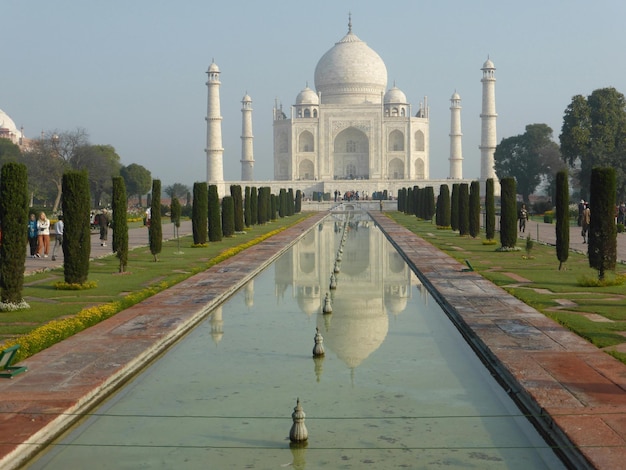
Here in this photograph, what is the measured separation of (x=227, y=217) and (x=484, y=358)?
1524 cm

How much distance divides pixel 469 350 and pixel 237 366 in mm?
1892

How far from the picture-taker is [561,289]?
10.4 meters

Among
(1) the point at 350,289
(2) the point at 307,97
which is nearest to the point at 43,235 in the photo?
(1) the point at 350,289

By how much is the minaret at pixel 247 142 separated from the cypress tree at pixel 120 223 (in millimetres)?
44239

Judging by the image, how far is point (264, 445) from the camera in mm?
4547

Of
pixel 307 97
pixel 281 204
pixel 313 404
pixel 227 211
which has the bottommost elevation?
pixel 313 404

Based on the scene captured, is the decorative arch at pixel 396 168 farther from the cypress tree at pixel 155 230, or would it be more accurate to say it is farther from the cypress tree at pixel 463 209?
the cypress tree at pixel 155 230

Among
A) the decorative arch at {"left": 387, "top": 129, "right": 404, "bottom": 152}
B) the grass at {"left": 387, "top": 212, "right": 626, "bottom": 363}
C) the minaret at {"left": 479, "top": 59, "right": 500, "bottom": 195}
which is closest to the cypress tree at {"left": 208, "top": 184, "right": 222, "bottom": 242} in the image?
the grass at {"left": 387, "top": 212, "right": 626, "bottom": 363}

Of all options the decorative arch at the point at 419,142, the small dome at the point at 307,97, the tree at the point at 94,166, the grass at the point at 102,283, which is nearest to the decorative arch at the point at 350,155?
the small dome at the point at 307,97

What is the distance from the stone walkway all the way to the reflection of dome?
30.4 inches

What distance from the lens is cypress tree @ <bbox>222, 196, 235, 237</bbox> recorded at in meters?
21.4

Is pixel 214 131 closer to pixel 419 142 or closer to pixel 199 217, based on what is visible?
pixel 419 142

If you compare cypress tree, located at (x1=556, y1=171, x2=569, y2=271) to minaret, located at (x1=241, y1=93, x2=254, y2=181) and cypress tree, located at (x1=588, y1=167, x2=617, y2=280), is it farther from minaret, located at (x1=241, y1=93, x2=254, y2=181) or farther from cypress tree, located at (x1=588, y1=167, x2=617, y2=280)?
minaret, located at (x1=241, y1=93, x2=254, y2=181)

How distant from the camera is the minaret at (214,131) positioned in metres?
51.4
